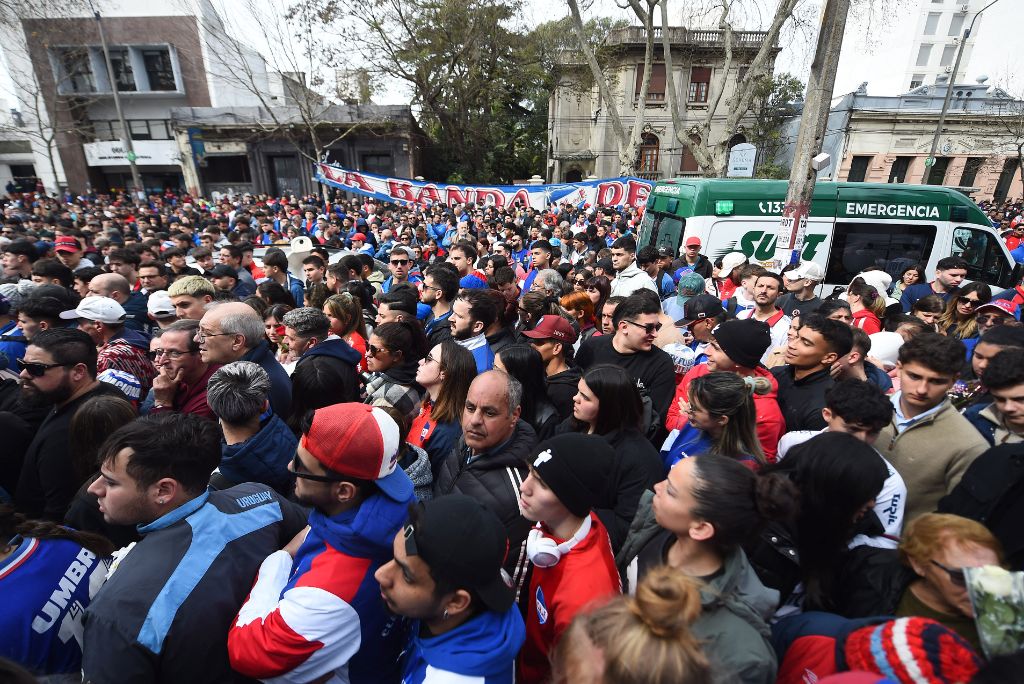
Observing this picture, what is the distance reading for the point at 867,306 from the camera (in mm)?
4570

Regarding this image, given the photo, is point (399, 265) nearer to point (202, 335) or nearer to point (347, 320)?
point (347, 320)

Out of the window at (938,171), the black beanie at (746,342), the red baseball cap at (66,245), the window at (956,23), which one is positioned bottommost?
the red baseball cap at (66,245)

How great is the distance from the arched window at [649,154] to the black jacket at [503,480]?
30.8 m

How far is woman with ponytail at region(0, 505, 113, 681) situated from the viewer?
4.99 feet

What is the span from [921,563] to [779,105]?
34.9m

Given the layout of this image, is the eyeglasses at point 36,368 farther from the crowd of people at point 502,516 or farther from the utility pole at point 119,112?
the utility pole at point 119,112

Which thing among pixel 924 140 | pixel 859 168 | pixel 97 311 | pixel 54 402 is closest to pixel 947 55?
pixel 924 140

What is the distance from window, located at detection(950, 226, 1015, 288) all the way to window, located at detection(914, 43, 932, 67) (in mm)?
68620

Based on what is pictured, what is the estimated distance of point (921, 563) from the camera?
1.39m

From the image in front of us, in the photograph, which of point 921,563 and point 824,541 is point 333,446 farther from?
point 921,563

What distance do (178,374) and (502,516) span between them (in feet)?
7.63

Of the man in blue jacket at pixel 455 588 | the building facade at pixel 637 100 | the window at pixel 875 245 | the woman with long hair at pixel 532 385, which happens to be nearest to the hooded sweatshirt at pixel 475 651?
the man in blue jacket at pixel 455 588

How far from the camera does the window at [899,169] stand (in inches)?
1135

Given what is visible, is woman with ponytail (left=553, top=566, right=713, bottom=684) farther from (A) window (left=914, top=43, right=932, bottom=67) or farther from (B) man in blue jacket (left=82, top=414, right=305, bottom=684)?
(A) window (left=914, top=43, right=932, bottom=67)
